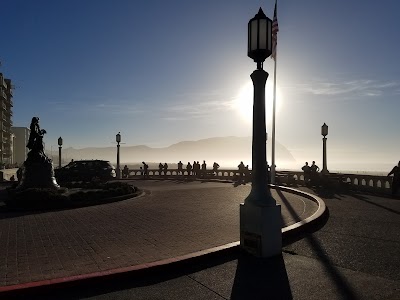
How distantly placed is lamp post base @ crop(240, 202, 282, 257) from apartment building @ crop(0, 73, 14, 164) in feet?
347

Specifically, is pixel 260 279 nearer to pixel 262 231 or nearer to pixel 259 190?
pixel 262 231

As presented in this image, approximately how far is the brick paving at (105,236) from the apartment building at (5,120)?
99962 millimetres

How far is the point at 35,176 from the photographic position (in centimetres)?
1619

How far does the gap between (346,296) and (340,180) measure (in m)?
17.6

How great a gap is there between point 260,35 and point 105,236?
18.0 feet

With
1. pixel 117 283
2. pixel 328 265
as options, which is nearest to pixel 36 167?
pixel 117 283

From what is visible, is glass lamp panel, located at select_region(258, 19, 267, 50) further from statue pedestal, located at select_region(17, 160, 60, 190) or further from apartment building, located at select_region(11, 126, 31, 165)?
apartment building, located at select_region(11, 126, 31, 165)

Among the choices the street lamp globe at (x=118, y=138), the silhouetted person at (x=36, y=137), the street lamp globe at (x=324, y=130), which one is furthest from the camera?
the street lamp globe at (x=118, y=138)

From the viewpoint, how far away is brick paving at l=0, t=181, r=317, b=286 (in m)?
5.73

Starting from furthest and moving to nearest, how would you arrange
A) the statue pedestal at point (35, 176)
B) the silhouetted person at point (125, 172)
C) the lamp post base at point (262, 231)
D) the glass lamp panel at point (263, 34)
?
the silhouetted person at point (125, 172), the statue pedestal at point (35, 176), the glass lamp panel at point (263, 34), the lamp post base at point (262, 231)

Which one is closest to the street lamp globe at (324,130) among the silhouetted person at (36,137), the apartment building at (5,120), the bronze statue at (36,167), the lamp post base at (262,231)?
the bronze statue at (36,167)

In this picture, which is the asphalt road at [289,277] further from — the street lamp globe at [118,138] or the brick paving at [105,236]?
the street lamp globe at [118,138]

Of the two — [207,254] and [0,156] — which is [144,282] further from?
[0,156]

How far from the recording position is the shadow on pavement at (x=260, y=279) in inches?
176
